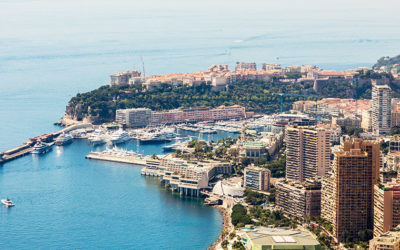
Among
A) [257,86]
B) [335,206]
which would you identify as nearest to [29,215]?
[335,206]

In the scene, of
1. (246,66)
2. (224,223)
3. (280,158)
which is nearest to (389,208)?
(224,223)

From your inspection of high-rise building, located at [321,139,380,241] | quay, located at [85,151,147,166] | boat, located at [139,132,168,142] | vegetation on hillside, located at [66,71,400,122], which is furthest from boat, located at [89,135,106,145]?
high-rise building, located at [321,139,380,241]

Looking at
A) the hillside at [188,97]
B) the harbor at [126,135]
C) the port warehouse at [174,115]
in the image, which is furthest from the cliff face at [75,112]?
the port warehouse at [174,115]

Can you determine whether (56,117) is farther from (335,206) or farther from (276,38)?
(276,38)

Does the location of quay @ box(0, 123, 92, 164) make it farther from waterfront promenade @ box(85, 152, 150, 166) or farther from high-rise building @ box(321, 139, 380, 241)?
high-rise building @ box(321, 139, 380, 241)

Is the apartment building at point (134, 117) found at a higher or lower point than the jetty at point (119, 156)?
higher

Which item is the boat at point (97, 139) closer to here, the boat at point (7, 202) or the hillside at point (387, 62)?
the boat at point (7, 202)
